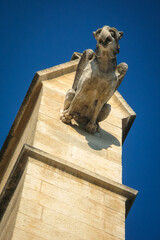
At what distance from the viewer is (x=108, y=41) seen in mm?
9875

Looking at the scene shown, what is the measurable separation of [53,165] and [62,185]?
1.37ft

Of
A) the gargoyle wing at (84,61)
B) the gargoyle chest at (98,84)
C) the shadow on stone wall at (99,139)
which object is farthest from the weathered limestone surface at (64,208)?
the gargoyle wing at (84,61)

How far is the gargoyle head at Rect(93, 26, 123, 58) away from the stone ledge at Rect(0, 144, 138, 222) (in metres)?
2.12

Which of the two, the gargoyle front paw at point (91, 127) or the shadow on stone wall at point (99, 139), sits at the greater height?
the gargoyle front paw at point (91, 127)

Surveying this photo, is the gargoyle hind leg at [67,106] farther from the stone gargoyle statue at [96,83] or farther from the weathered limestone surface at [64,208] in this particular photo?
the weathered limestone surface at [64,208]

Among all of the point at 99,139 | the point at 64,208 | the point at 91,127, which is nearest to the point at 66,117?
the point at 91,127

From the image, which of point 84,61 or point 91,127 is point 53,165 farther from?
point 84,61

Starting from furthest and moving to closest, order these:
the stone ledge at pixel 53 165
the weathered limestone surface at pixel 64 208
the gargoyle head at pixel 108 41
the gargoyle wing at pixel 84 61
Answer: the gargoyle wing at pixel 84 61
the gargoyle head at pixel 108 41
the stone ledge at pixel 53 165
the weathered limestone surface at pixel 64 208

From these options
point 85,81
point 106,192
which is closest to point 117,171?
point 106,192

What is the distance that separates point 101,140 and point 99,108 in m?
0.64

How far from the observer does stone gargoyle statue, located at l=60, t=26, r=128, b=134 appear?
995 cm

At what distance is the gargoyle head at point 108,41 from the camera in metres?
9.86

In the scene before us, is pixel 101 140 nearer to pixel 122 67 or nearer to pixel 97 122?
pixel 97 122

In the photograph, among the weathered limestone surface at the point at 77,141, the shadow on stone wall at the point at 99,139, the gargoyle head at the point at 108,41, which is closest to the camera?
the weathered limestone surface at the point at 77,141
